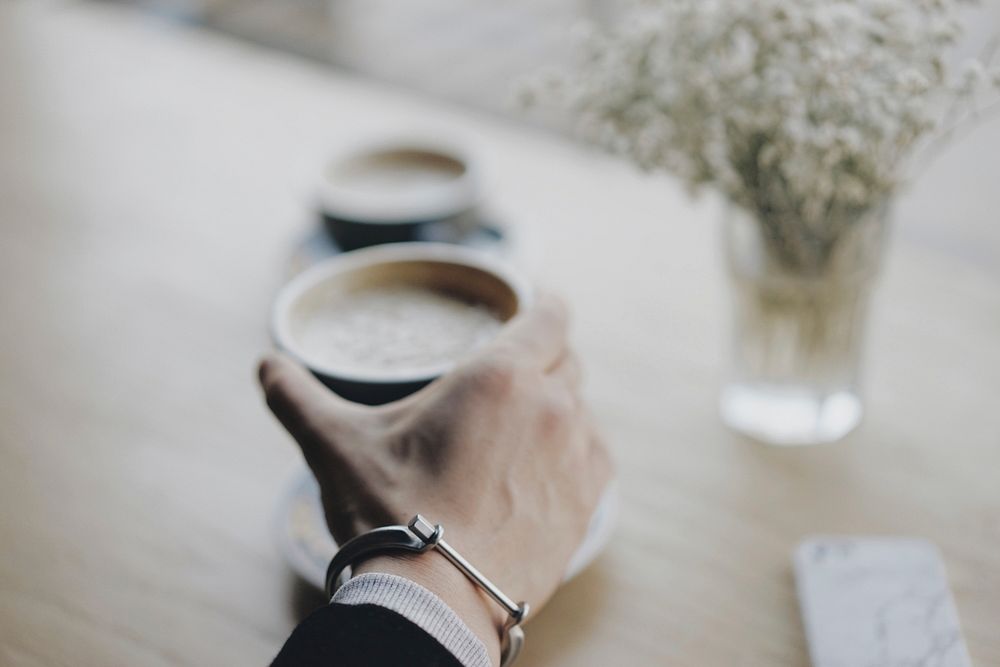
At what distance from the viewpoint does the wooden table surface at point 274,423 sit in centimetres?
67

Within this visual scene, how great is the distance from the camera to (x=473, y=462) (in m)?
0.61

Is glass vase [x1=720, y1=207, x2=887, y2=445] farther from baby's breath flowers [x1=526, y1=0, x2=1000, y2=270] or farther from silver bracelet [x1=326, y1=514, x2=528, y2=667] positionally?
silver bracelet [x1=326, y1=514, x2=528, y2=667]

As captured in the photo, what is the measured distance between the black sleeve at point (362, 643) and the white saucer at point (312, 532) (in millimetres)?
142

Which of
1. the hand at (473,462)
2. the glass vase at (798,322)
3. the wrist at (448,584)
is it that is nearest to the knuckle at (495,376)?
the hand at (473,462)

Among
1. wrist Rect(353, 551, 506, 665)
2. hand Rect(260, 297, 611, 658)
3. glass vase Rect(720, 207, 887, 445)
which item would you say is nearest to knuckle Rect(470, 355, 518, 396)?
hand Rect(260, 297, 611, 658)

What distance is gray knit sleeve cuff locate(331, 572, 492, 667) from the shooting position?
53cm

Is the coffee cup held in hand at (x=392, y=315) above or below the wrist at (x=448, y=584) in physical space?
above

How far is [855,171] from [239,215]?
754 millimetres

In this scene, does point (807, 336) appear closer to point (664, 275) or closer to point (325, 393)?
point (664, 275)

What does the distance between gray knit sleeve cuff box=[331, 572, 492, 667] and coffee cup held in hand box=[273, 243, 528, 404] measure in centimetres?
15

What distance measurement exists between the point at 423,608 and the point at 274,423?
0.35 m

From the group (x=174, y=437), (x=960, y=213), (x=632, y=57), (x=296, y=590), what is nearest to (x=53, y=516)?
(x=174, y=437)

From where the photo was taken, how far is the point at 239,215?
1176 millimetres

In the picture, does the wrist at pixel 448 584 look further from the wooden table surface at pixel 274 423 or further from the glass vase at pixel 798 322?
the glass vase at pixel 798 322
